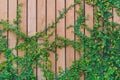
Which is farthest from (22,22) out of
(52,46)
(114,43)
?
(114,43)

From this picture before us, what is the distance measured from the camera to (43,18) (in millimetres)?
4992

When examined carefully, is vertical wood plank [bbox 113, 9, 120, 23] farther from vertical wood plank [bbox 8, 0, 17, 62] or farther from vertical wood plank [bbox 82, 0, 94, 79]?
vertical wood plank [bbox 8, 0, 17, 62]

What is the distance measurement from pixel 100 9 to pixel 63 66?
0.92m

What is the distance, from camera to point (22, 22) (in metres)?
4.97

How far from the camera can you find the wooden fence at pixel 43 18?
4.97 m

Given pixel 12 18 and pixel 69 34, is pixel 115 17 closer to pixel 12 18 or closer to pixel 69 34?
pixel 69 34

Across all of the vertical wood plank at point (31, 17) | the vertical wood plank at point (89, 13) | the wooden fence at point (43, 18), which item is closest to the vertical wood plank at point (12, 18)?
the wooden fence at point (43, 18)

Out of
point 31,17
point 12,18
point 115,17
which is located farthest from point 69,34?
point 12,18

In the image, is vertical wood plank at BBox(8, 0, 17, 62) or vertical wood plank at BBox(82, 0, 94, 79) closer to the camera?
vertical wood plank at BBox(8, 0, 17, 62)

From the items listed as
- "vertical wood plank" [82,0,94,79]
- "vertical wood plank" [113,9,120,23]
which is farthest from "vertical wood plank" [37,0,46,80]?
"vertical wood plank" [113,9,120,23]

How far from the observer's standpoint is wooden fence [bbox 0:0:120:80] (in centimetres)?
497

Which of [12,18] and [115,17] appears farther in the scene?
[115,17]

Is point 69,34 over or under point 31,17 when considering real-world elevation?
under

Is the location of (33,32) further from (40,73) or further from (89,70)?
(89,70)
